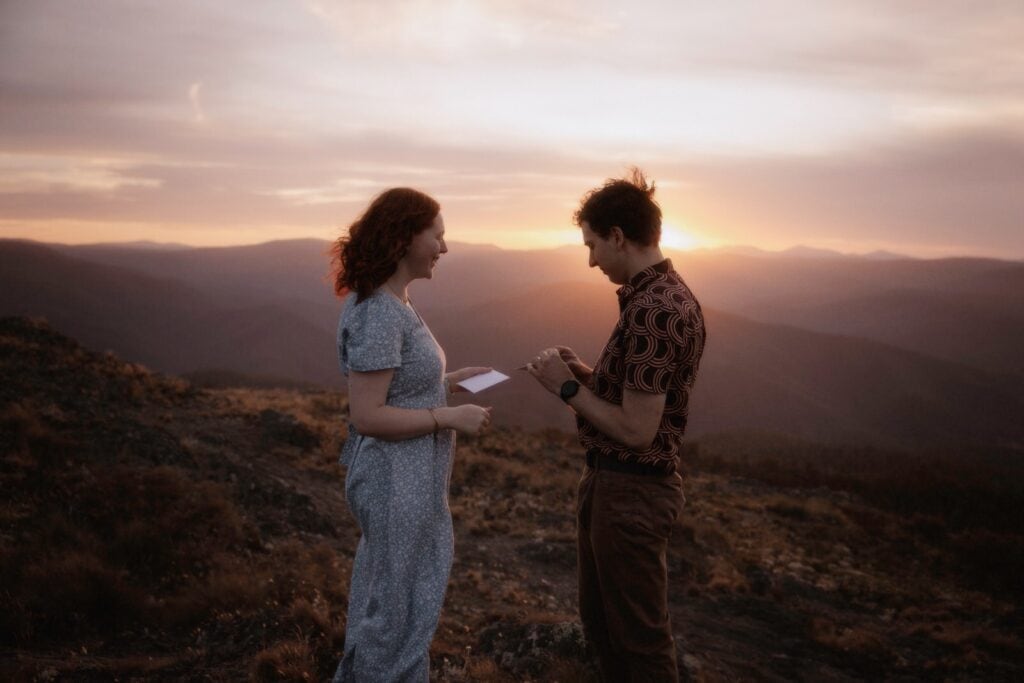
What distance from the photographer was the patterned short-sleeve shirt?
2244mm

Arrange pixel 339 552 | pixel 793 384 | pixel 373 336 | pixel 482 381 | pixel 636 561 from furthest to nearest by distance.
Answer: pixel 793 384 < pixel 339 552 < pixel 482 381 < pixel 636 561 < pixel 373 336

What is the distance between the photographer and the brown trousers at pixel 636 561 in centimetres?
239

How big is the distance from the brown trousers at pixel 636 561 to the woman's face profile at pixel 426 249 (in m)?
1.10

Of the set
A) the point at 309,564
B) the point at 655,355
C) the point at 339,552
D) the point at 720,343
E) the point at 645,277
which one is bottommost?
the point at 720,343

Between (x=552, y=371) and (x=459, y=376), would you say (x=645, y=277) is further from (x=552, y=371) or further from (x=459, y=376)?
(x=459, y=376)

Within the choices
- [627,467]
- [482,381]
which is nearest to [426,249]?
[482,381]

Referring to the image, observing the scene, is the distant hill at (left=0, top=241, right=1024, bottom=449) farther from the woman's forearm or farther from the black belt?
the woman's forearm

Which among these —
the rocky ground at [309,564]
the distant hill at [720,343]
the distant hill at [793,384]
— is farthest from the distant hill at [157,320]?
the rocky ground at [309,564]

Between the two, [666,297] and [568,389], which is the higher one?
[666,297]

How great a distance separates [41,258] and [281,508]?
171774mm

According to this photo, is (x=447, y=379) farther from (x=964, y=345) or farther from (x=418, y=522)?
(x=964, y=345)

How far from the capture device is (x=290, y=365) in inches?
5394

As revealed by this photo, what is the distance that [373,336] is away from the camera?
2.16 metres

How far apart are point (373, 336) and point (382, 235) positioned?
0.38 metres
